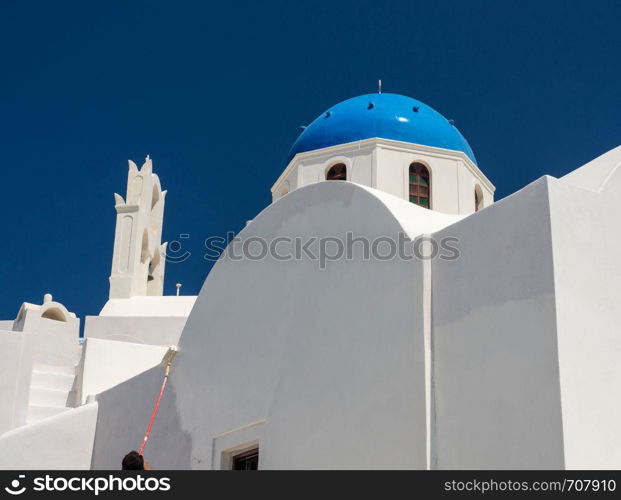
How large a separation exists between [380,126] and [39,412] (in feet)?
23.5

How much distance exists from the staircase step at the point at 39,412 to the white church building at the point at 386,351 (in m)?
0.04

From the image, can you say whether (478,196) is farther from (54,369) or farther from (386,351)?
(386,351)

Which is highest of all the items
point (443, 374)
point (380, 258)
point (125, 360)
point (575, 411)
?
point (125, 360)

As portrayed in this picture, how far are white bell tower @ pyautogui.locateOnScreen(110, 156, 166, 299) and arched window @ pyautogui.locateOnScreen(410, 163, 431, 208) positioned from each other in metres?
8.11

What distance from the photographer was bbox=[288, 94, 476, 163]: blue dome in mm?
15336

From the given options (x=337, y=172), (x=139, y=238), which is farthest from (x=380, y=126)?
(x=139, y=238)

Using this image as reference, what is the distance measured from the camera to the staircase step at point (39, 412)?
14.1m

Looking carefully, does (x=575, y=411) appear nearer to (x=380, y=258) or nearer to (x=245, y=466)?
(x=380, y=258)

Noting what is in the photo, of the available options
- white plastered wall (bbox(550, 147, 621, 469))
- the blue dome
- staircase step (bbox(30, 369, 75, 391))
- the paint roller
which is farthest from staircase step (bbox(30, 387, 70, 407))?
white plastered wall (bbox(550, 147, 621, 469))
